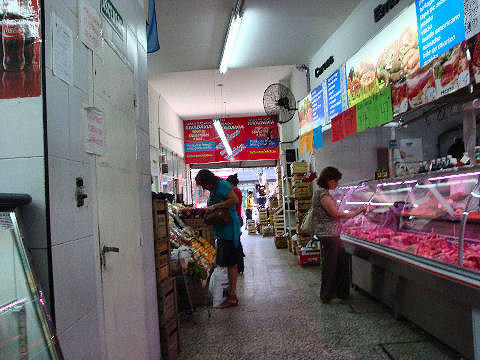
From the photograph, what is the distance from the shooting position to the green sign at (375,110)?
445 cm

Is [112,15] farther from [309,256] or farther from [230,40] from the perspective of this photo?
[309,256]

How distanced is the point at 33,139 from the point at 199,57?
18.8ft

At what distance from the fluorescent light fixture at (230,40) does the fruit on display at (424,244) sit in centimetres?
341

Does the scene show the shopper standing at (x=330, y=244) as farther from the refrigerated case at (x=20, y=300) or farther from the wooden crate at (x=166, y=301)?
the refrigerated case at (x=20, y=300)

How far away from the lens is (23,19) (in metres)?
1.60

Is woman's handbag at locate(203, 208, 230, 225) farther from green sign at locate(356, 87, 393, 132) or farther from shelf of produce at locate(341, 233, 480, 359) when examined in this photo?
green sign at locate(356, 87, 393, 132)

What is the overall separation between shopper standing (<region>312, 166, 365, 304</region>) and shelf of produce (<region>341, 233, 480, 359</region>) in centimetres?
26

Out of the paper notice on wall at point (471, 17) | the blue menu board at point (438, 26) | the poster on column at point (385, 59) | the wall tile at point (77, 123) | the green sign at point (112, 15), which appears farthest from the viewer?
the poster on column at point (385, 59)

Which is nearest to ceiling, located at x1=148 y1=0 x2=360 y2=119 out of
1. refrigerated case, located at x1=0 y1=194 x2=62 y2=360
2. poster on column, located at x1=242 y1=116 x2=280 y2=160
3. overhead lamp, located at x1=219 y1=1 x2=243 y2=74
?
overhead lamp, located at x1=219 y1=1 x2=243 y2=74

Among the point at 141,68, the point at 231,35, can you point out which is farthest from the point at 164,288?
the point at 231,35

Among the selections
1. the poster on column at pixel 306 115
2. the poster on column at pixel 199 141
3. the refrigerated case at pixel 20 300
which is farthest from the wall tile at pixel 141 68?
the poster on column at pixel 199 141

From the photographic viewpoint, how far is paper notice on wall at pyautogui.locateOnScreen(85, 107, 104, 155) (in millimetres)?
2068

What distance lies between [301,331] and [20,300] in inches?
128

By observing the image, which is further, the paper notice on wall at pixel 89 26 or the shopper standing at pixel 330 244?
the shopper standing at pixel 330 244
